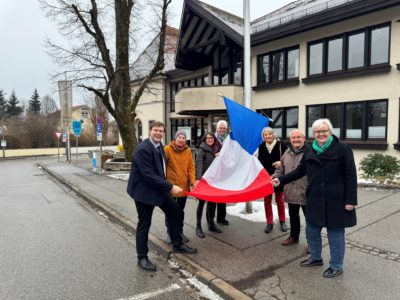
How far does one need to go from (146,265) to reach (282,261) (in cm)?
184

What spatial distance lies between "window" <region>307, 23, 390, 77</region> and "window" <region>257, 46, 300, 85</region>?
2.95 ft

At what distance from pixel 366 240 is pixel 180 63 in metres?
18.5

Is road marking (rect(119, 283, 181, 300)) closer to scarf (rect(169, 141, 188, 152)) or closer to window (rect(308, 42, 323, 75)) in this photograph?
scarf (rect(169, 141, 188, 152))

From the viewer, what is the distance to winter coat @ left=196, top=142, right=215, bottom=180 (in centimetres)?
542

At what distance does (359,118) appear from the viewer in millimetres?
12945

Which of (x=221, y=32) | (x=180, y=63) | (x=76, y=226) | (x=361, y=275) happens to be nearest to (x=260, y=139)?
(x=361, y=275)

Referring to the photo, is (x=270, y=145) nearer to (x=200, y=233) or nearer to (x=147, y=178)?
(x=200, y=233)

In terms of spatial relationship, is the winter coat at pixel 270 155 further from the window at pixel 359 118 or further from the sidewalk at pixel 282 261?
the window at pixel 359 118

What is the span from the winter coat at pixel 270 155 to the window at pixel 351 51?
8973 mm

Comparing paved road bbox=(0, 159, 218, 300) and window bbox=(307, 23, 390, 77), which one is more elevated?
window bbox=(307, 23, 390, 77)

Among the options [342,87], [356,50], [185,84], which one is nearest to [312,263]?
[342,87]

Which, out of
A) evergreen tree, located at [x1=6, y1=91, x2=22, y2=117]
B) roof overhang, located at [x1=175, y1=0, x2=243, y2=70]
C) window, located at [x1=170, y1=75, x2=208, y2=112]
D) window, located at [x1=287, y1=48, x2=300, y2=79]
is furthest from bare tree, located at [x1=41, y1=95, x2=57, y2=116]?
window, located at [x1=287, y1=48, x2=300, y2=79]

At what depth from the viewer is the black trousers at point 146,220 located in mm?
4363

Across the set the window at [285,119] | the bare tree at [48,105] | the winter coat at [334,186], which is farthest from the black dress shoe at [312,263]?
the bare tree at [48,105]
